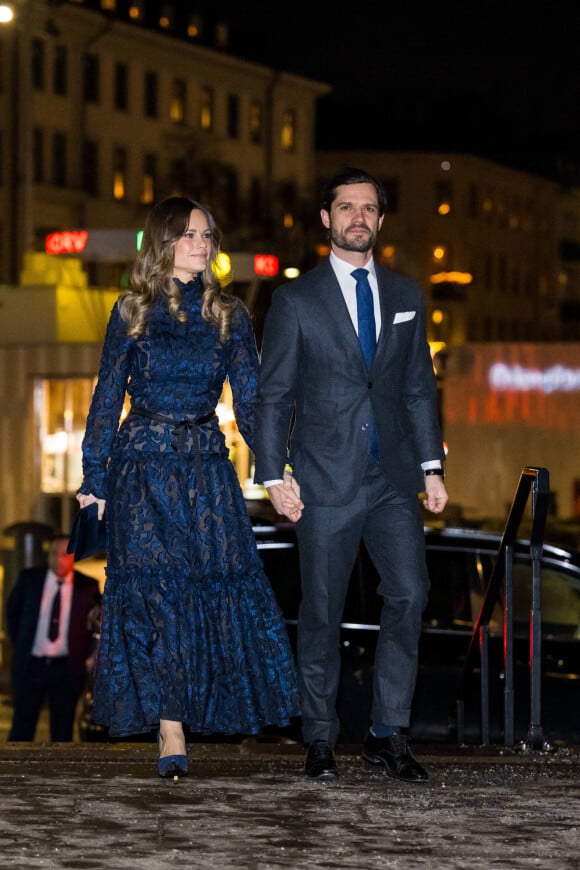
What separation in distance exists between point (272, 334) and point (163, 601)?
3.16 feet

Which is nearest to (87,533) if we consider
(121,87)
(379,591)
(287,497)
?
(287,497)

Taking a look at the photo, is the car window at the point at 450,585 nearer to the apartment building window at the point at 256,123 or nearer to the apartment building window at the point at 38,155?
the apartment building window at the point at 38,155

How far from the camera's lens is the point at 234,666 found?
702 centimetres

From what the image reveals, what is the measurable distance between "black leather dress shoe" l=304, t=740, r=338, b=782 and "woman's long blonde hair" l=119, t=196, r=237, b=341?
1422mm

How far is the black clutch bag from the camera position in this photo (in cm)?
704

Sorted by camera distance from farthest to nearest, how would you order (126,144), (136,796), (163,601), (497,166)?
(497,166) → (126,144) → (163,601) → (136,796)

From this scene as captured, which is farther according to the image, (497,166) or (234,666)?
(497,166)

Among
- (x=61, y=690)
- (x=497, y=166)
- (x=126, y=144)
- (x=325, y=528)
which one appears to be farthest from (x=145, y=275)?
(x=497, y=166)

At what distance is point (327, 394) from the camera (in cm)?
696

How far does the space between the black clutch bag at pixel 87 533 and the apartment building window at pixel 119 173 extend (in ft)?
244

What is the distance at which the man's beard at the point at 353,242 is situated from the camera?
6.99 meters

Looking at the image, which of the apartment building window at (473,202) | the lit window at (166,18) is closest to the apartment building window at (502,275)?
the apartment building window at (473,202)

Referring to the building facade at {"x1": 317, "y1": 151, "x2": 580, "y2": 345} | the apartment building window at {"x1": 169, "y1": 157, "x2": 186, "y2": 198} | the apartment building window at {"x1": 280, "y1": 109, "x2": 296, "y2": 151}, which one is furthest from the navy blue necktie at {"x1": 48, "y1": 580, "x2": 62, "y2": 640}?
the building facade at {"x1": 317, "y1": 151, "x2": 580, "y2": 345}

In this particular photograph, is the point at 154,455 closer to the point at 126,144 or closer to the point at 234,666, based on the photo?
the point at 234,666
